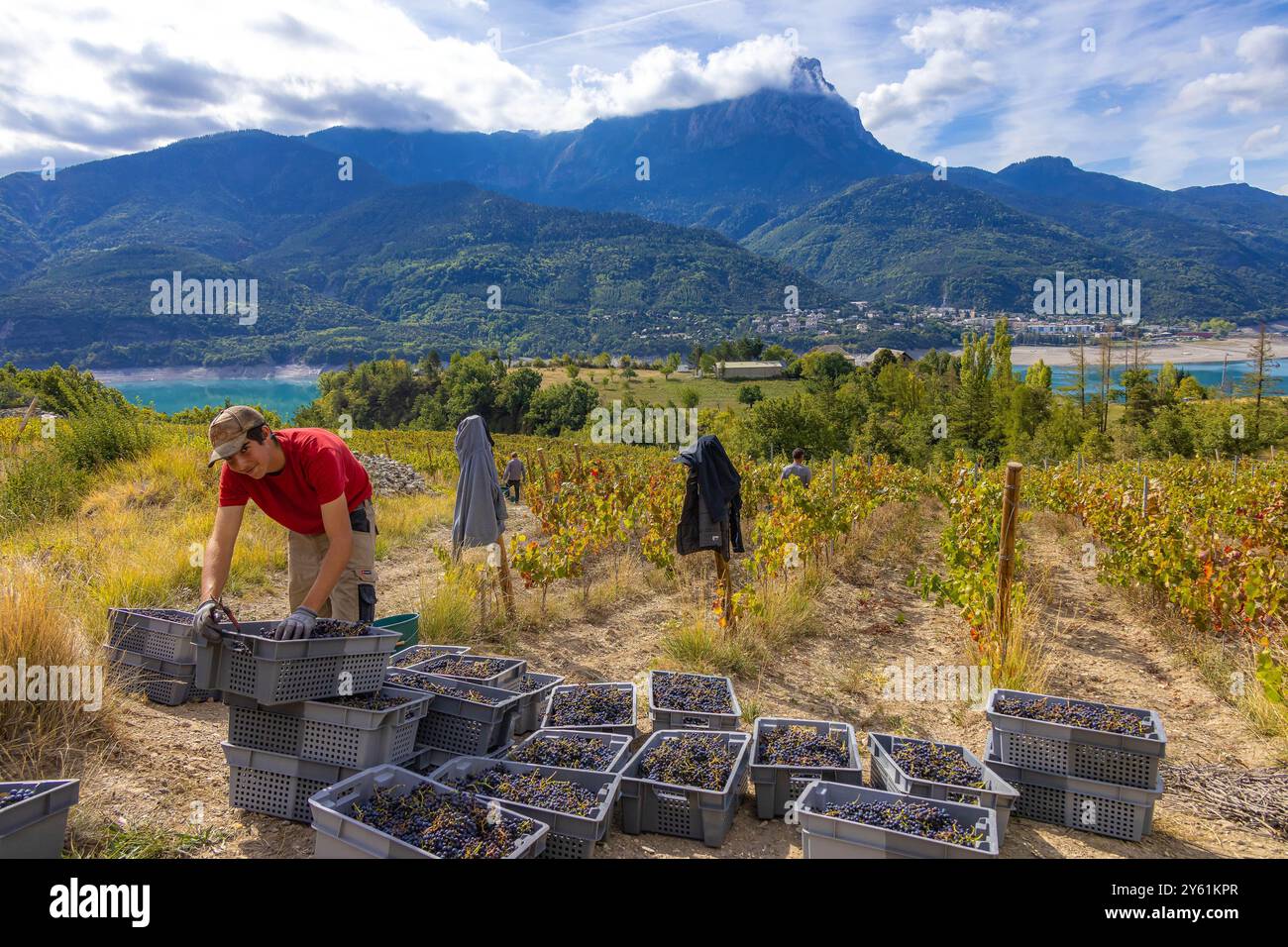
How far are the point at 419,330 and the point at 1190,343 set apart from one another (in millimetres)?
159858

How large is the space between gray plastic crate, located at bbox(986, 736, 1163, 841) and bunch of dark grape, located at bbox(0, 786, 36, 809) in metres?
3.96

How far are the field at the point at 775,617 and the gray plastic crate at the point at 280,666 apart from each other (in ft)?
2.23

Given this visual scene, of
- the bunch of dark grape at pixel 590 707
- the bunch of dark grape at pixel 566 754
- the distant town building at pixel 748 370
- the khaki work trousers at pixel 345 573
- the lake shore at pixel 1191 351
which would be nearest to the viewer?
the bunch of dark grape at pixel 566 754

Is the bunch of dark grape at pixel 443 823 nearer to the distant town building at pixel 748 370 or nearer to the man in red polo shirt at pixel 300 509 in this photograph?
the man in red polo shirt at pixel 300 509

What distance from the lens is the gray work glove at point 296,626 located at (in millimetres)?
2689

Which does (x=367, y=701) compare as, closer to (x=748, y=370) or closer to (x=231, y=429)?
(x=231, y=429)

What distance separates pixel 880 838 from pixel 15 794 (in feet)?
9.88

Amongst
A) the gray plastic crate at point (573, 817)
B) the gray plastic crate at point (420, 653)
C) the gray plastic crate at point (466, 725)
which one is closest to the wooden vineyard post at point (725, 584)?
the gray plastic crate at point (420, 653)

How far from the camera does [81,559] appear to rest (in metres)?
6.66

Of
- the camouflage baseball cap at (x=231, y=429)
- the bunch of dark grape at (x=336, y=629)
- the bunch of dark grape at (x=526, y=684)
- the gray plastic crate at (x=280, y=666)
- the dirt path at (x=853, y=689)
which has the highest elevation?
the camouflage baseball cap at (x=231, y=429)

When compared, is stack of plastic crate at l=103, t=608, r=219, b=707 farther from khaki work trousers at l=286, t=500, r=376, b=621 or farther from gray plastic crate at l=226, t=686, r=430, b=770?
gray plastic crate at l=226, t=686, r=430, b=770

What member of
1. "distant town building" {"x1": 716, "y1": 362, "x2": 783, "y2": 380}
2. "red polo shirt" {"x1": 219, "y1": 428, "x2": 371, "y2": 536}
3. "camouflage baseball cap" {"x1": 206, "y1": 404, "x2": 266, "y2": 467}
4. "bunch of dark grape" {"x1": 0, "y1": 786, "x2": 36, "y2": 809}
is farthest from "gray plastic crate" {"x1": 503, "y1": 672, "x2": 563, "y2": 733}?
"distant town building" {"x1": 716, "y1": 362, "x2": 783, "y2": 380}

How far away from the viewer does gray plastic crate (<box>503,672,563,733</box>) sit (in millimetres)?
4096
